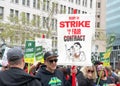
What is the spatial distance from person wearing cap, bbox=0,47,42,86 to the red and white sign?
2935 mm

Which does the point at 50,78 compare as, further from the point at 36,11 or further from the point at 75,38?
the point at 36,11

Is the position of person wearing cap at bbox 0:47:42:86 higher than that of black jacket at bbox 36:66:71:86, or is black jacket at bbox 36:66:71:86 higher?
person wearing cap at bbox 0:47:42:86

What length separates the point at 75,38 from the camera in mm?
8672

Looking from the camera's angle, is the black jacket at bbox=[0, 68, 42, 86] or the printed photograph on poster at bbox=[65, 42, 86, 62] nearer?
the black jacket at bbox=[0, 68, 42, 86]

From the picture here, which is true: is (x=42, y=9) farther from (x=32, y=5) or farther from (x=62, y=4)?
(x=62, y=4)

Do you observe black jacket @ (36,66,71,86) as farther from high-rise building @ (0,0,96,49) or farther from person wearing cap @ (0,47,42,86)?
high-rise building @ (0,0,96,49)

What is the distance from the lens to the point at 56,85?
8031 mm

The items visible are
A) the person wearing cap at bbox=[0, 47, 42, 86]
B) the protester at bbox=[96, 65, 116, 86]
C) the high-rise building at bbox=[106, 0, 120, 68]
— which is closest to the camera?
the person wearing cap at bbox=[0, 47, 42, 86]

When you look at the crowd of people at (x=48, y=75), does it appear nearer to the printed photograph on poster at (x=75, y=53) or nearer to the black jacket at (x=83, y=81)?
the black jacket at (x=83, y=81)

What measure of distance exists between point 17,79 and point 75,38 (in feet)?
10.6

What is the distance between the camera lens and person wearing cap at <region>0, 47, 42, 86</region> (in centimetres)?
555

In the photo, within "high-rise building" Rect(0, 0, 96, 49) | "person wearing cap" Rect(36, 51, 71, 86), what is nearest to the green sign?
"person wearing cap" Rect(36, 51, 71, 86)

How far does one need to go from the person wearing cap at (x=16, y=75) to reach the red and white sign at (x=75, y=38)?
116 inches

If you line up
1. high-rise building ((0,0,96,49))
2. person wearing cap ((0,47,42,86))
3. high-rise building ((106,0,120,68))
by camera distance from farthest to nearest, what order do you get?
high-rise building ((106,0,120,68))
high-rise building ((0,0,96,49))
person wearing cap ((0,47,42,86))
